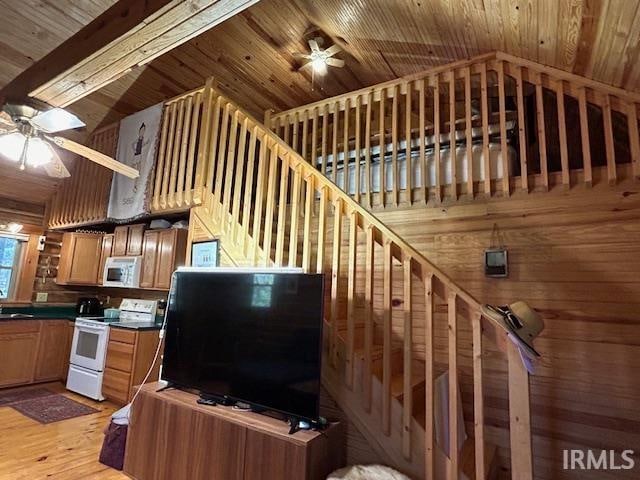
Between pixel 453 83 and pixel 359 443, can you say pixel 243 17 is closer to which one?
pixel 453 83

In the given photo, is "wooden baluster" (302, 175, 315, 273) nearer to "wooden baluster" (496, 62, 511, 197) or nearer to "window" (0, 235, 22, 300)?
"wooden baluster" (496, 62, 511, 197)

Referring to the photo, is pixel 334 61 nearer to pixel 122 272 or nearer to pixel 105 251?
pixel 122 272

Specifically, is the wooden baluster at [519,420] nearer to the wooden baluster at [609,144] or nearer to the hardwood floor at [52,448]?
the wooden baluster at [609,144]

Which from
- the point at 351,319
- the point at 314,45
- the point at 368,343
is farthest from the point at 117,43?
the point at 368,343

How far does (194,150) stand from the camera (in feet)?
11.8

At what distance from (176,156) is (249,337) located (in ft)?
7.79

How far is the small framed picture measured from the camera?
309cm

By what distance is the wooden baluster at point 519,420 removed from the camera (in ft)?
4.84

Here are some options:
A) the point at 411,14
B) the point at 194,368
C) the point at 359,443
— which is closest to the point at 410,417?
the point at 359,443

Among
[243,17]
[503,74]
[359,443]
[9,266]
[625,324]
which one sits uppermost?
[243,17]

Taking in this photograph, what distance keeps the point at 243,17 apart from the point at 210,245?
225cm

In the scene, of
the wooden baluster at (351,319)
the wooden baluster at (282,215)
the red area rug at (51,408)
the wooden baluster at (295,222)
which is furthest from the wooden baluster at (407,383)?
the red area rug at (51,408)

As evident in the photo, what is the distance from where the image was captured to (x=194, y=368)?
2500mm

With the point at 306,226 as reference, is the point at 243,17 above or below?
above
